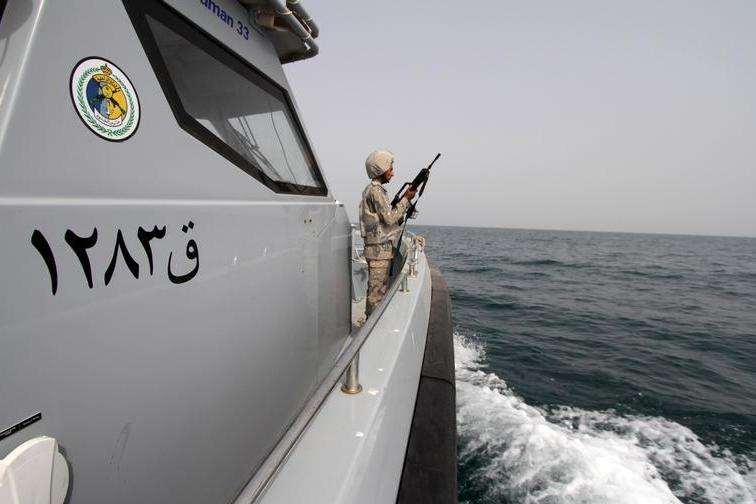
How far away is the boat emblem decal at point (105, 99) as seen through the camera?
0.92 metres

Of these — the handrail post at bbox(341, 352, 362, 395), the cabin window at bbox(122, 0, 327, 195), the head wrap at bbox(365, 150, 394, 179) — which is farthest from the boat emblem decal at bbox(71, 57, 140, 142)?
the head wrap at bbox(365, 150, 394, 179)

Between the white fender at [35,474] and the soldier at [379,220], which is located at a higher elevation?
the soldier at [379,220]

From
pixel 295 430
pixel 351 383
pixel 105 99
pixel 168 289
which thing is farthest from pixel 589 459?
pixel 105 99

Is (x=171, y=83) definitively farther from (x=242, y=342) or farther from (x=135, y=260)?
(x=242, y=342)

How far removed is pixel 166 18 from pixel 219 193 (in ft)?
2.16

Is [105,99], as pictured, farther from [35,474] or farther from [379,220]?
[379,220]

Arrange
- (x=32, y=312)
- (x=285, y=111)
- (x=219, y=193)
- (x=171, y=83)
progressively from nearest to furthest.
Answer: (x=32, y=312) < (x=171, y=83) < (x=219, y=193) < (x=285, y=111)

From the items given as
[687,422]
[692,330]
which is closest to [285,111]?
[687,422]

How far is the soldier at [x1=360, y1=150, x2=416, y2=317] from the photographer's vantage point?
11.0 ft

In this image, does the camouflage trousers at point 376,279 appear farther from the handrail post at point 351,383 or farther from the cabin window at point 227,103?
the handrail post at point 351,383

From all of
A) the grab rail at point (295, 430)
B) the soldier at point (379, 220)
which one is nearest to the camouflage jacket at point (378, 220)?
the soldier at point (379, 220)

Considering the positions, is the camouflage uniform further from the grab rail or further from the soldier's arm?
the grab rail

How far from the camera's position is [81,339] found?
0.87m

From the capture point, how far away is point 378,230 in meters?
3.48
